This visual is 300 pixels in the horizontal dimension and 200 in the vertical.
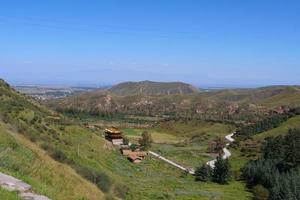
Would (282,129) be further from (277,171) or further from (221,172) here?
(221,172)

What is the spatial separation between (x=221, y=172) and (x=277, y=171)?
38.0 feet

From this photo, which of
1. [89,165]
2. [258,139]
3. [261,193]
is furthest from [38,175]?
[258,139]

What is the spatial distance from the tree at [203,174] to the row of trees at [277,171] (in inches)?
342

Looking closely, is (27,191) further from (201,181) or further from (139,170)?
(201,181)

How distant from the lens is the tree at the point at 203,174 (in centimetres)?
9009

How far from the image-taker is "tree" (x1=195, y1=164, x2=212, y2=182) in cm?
9009

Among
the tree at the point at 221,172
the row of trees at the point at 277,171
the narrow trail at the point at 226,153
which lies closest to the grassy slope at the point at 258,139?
the narrow trail at the point at 226,153

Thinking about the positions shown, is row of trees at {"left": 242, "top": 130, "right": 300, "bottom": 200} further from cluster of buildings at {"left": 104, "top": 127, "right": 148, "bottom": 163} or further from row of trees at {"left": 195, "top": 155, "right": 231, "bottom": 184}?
cluster of buildings at {"left": 104, "top": 127, "right": 148, "bottom": 163}

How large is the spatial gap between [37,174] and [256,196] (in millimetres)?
62786

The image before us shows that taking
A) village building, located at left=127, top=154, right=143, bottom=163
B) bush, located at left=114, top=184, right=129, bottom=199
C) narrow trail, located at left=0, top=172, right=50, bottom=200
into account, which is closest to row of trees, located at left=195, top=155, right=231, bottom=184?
village building, located at left=127, top=154, right=143, bottom=163

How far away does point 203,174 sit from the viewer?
9125 centimetres

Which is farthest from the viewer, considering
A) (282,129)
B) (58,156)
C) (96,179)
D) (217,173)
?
(282,129)

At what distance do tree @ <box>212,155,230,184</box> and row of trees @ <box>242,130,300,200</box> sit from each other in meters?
5.11

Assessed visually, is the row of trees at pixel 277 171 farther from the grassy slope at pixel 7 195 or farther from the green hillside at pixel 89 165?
the grassy slope at pixel 7 195
